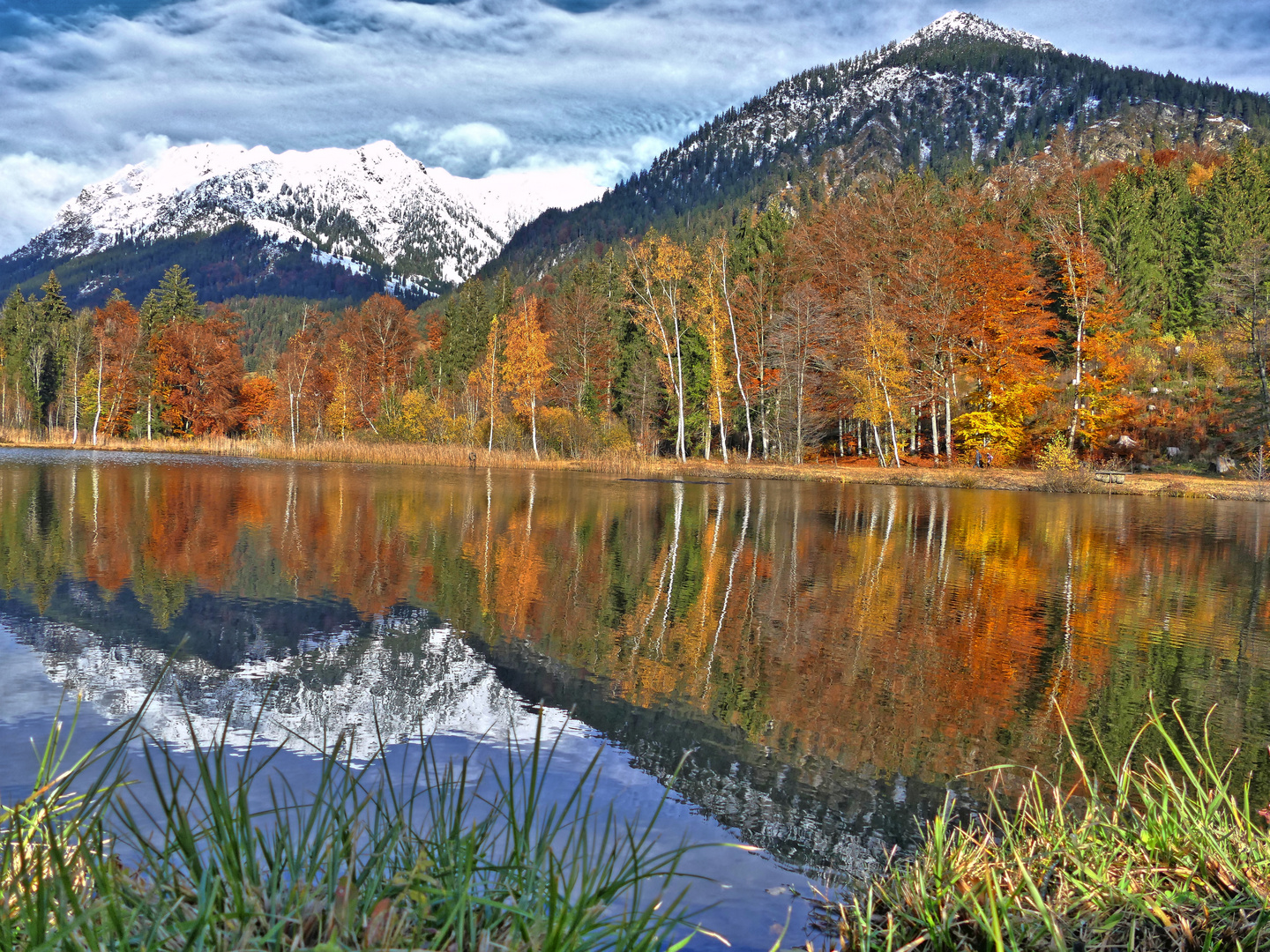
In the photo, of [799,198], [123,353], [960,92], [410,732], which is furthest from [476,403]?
[960,92]

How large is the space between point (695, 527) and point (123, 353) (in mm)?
58663

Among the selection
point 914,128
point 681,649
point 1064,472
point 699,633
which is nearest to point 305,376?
point 1064,472

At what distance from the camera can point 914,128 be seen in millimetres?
172250

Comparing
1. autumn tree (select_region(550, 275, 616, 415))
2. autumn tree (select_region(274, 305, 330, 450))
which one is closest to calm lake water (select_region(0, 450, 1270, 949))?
autumn tree (select_region(550, 275, 616, 415))

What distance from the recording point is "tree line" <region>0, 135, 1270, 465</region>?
40.7 meters

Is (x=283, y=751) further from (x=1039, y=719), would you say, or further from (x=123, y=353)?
(x=123, y=353)

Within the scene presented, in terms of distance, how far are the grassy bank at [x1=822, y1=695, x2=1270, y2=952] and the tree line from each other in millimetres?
37597

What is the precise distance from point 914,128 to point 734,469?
6223 inches

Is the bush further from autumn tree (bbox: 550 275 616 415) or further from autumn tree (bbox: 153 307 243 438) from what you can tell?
autumn tree (bbox: 153 307 243 438)

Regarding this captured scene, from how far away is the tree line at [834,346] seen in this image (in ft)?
134

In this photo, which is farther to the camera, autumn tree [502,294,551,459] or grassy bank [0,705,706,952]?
autumn tree [502,294,551,459]

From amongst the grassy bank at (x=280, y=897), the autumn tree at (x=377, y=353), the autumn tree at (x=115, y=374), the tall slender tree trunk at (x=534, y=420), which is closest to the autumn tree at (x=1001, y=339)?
the tall slender tree trunk at (x=534, y=420)

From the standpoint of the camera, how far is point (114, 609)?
8.07 m

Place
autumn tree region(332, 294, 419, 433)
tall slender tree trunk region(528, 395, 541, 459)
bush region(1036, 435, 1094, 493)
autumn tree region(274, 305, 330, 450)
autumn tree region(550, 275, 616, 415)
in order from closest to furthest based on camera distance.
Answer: bush region(1036, 435, 1094, 493) < tall slender tree trunk region(528, 395, 541, 459) < autumn tree region(550, 275, 616, 415) < autumn tree region(274, 305, 330, 450) < autumn tree region(332, 294, 419, 433)
